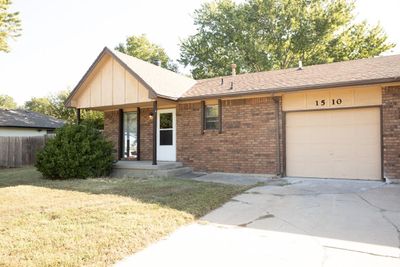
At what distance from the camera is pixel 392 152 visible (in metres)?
8.72

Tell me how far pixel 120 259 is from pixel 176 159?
8.94 meters

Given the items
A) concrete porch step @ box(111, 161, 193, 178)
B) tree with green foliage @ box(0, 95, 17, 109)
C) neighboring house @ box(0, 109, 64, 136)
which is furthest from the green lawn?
tree with green foliage @ box(0, 95, 17, 109)

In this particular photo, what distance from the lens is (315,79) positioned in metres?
10.2

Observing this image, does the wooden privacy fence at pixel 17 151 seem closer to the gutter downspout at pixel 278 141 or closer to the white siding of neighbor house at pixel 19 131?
the white siding of neighbor house at pixel 19 131

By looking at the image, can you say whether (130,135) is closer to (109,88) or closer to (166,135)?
(166,135)

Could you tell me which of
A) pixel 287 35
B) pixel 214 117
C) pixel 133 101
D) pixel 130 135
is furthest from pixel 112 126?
pixel 287 35

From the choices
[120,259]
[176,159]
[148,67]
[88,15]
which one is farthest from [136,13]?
[120,259]

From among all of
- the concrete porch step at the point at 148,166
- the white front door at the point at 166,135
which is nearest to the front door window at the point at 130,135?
the white front door at the point at 166,135

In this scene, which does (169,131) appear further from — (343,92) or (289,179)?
(343,92)

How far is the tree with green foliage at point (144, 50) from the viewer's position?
38094mm

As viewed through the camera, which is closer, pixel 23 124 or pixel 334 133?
pixel 334 133

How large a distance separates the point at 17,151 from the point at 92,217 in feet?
51.0

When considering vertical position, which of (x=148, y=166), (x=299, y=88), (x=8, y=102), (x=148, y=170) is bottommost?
(x=148, y=170)

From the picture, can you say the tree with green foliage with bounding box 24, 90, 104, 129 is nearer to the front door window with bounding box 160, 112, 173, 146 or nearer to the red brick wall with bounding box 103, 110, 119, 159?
the red brick wall with bounding box 103, 110, 119, 159
